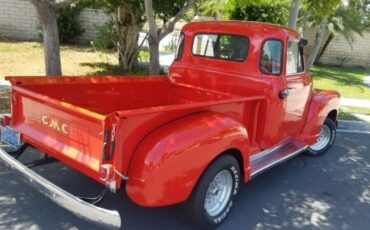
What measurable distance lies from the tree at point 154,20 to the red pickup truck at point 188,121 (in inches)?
84.3

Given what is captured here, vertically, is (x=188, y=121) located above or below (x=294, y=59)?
below

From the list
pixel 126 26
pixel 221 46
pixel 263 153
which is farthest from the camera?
pixel 126 26

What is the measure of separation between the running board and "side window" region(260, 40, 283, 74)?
979 mm

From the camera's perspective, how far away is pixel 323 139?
649cm

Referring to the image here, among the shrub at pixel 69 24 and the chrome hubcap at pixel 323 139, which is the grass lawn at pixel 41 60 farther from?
the chrome hubcap at pixel 323 139

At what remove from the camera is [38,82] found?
161 inches

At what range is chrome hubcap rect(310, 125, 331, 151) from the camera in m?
6.41

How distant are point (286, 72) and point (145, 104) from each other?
177cm

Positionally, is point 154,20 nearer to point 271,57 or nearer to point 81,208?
point 271,57

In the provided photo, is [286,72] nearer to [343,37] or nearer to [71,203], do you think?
[71,203]

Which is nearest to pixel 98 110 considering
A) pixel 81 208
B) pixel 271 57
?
pixel 81 208

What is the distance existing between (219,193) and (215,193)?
8cm

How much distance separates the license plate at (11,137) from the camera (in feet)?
12.8

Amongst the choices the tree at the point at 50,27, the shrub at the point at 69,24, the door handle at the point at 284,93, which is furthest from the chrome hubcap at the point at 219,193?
the shrub at the point at 69,24
